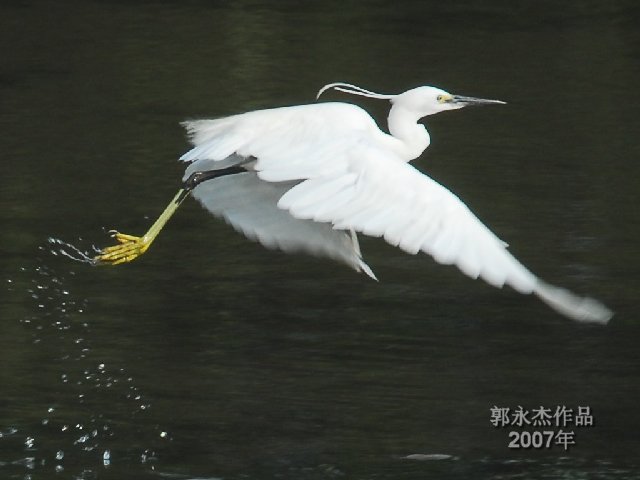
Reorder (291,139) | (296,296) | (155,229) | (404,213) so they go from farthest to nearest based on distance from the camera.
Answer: (296,296), (155,229), (291,139), (404,213)

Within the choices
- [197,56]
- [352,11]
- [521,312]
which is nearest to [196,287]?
[521,312]

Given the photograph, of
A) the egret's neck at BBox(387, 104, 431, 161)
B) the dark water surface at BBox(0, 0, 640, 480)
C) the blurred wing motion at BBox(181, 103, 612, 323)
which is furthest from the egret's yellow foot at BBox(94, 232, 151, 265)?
the egret's neck at BBox(387, 104, 431, 161)

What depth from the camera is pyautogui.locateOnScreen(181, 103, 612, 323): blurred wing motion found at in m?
4.91

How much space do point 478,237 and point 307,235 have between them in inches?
59.4

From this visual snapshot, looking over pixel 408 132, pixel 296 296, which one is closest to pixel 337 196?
pixel 408 132

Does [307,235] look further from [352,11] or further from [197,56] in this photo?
[352,11]

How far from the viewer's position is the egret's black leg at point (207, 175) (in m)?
6.23

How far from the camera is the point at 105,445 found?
6.11m

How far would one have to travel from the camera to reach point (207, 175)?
6.26 m

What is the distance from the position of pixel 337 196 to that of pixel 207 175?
0.98m

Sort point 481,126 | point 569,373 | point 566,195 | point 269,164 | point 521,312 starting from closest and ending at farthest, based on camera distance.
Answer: point 269,164
point 569,373
point 521,312
point 566,195
point 481,126

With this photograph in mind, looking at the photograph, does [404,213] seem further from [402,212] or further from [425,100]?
[425,100]

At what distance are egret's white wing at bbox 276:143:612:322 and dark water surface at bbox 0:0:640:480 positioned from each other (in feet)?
3.16

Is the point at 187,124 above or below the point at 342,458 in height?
above
